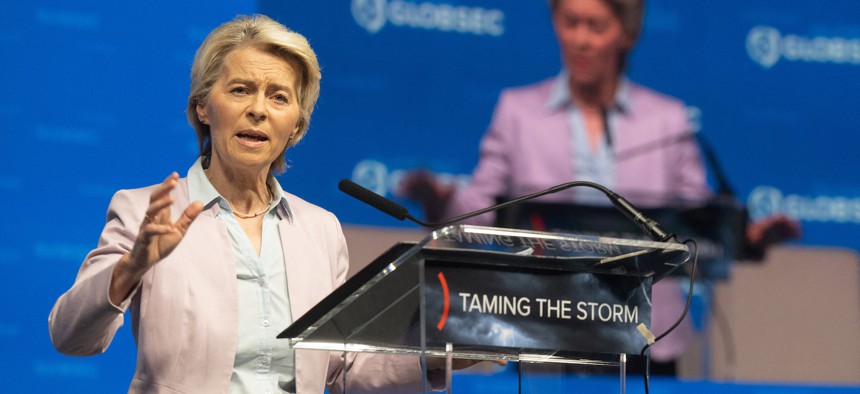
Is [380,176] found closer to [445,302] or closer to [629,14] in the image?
[629,14]

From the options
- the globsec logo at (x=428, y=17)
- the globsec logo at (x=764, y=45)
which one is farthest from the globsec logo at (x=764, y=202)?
the globsec logo at (x=428, y=17)

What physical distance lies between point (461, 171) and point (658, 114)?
2.48 feet

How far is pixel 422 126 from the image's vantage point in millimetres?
3512

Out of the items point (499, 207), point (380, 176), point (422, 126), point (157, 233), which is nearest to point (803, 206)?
point (422, 126)

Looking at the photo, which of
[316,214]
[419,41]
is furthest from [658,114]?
[316,214]

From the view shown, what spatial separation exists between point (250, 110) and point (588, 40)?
6.22 feet

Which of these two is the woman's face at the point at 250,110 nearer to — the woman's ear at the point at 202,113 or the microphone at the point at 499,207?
the woman's ear at the point at 202,113

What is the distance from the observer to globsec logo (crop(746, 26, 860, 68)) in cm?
384

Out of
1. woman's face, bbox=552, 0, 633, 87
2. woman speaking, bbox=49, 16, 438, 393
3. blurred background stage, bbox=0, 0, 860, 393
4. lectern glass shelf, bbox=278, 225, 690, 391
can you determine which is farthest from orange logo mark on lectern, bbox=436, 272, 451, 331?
woman's face, bbox=552, 0, 633, 87

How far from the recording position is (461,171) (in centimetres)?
348

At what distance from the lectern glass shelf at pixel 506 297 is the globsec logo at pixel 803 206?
2.15m

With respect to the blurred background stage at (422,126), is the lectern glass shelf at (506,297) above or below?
below

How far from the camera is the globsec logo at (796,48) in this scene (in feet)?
12.6

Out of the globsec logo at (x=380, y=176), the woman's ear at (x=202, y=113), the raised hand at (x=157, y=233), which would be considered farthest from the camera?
A: the globsec logo at (x=380, y=176)
